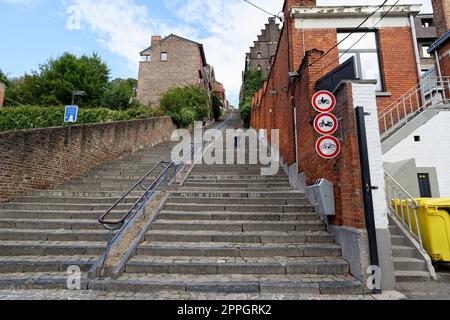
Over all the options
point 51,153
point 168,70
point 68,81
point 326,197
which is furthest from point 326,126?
point 168,70

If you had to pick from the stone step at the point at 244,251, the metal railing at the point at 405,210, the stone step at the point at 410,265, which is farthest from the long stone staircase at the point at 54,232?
the metal railing at the point at 405,210

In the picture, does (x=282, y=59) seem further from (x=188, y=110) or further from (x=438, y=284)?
(x=188, y=110)

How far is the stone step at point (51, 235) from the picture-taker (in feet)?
16.0

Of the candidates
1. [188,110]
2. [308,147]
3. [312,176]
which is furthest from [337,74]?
[188,110]

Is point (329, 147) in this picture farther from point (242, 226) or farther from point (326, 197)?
point (242, 226)

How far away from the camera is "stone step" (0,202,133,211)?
19.7ft

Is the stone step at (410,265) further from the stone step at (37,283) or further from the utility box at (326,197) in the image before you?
the stone step at (37,283)

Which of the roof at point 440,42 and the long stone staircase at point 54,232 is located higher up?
the roof at point 440,42

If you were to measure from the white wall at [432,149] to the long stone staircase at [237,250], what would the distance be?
119 inches

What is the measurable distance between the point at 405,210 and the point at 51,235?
747 cm

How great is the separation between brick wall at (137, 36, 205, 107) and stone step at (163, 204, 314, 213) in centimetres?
2443

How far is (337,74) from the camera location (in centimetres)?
489

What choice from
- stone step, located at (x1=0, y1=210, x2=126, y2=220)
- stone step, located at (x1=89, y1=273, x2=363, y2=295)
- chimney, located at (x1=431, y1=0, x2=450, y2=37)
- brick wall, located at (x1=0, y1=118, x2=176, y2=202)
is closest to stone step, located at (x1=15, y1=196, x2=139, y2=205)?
brick wall, located at (x1=0, y1=118, x2=176, y2=202)
